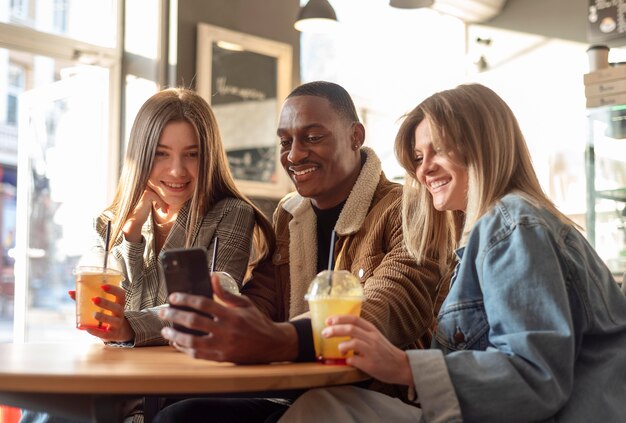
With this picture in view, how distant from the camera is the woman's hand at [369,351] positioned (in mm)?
1459

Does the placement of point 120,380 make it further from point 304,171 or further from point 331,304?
point 304,171

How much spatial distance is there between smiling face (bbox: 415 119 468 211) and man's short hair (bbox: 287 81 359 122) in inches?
24.6

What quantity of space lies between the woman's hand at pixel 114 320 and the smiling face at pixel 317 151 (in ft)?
2.51

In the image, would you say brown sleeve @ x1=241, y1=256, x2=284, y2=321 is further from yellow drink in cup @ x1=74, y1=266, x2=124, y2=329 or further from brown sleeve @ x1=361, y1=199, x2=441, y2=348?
yellow drink in cup @ x1=74, y1=266, x2=124, y2=329

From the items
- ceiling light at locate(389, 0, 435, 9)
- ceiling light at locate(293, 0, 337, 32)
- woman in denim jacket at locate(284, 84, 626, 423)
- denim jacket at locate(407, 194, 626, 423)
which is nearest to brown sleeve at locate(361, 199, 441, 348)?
woman in denim jacket at locate(284, 84, 626, 423)

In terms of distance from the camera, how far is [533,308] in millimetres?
1467

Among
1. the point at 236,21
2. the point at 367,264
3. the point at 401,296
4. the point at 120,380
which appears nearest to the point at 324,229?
the point at 367,264

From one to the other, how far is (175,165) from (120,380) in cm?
121

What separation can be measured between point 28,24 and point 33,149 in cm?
77

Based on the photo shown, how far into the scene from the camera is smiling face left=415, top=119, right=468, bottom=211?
5.90 ft

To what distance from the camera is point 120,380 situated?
124 cm

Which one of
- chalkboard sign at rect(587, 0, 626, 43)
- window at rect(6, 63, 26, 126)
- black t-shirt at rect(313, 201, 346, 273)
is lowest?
black t-shirt at rect(313, 201, 346, 273)

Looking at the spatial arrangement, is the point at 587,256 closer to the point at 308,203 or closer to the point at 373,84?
the point at 308,203

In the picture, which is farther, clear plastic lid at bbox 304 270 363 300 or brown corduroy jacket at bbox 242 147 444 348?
brown corduroy jacket at bbox 242 147 444 348
